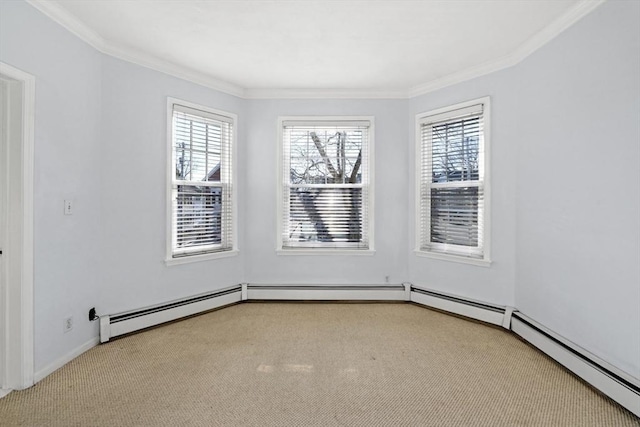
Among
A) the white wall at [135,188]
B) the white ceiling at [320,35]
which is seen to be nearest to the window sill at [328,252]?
the white wall at [135,188]

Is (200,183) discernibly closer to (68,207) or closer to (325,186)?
(68,207)

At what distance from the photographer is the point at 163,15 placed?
2.41 m

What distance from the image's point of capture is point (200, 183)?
3.52 metres

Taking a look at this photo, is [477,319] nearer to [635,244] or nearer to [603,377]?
[603,377]

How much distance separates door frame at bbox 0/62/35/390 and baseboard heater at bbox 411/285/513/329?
358 centimetres

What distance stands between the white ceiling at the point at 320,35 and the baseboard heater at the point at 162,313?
2382 millimetres

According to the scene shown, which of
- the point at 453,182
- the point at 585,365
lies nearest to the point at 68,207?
the point at 453,182

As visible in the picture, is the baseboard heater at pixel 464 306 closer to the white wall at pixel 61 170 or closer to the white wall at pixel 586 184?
the white wall at pixel 586 184

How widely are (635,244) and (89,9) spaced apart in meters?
4.00

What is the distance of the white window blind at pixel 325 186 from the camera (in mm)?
3939

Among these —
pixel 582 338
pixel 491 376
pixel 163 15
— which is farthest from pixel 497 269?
pixel 163 15

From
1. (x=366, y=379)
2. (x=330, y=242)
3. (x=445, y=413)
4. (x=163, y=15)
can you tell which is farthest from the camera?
(x=330, y=242)

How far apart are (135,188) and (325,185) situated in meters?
2.06

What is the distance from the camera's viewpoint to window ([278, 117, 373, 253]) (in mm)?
3932
